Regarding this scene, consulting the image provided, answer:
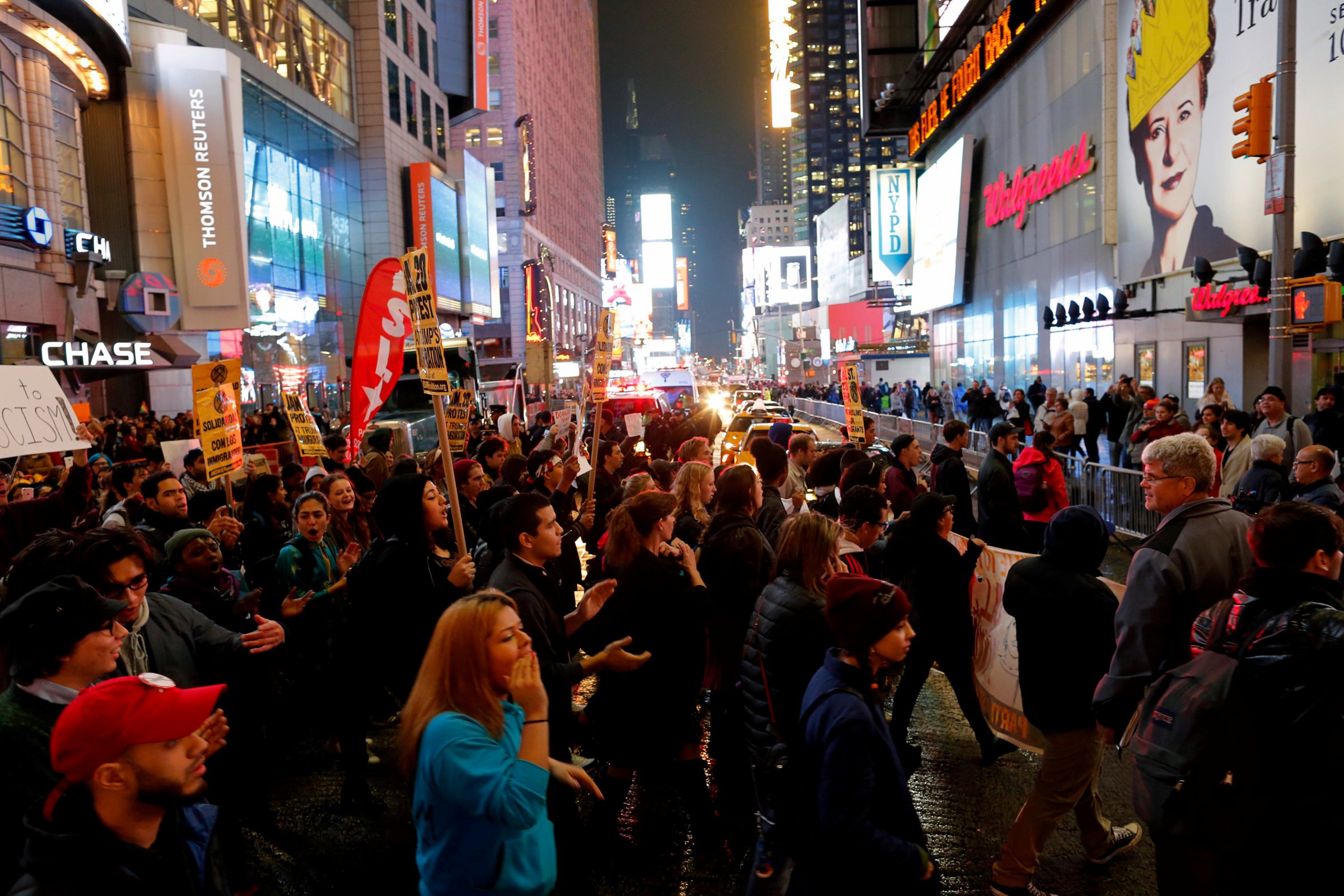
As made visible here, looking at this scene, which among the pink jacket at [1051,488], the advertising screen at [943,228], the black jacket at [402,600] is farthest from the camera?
the advertising screen at [943,228]

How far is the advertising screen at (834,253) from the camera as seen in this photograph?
Result: 116 m

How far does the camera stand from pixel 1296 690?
9.64 ft

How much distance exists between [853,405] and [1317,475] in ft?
24.8

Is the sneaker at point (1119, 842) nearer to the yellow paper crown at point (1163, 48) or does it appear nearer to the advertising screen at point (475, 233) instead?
the yellow paper crown at point (1163, 48)

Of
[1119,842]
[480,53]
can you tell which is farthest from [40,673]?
[480,53]

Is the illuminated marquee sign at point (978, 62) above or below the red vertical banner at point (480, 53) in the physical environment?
below

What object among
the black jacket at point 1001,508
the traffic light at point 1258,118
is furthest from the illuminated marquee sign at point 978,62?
the black jacket at point 1001,508

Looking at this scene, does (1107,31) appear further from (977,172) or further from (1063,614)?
(1063,614)

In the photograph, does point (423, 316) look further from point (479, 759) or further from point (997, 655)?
point (997, 655)

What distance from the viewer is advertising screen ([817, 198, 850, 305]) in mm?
116438

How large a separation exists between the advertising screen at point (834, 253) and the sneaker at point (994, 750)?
110m

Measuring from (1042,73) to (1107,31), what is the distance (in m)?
6.54

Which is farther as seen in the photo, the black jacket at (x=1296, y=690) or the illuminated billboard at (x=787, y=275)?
the illuminated billboard at (x=787, y=275)

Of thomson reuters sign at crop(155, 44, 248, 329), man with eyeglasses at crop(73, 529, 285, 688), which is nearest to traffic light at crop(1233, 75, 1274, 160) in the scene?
man with eyeglasses at crop(73, 529, 285, 688)
